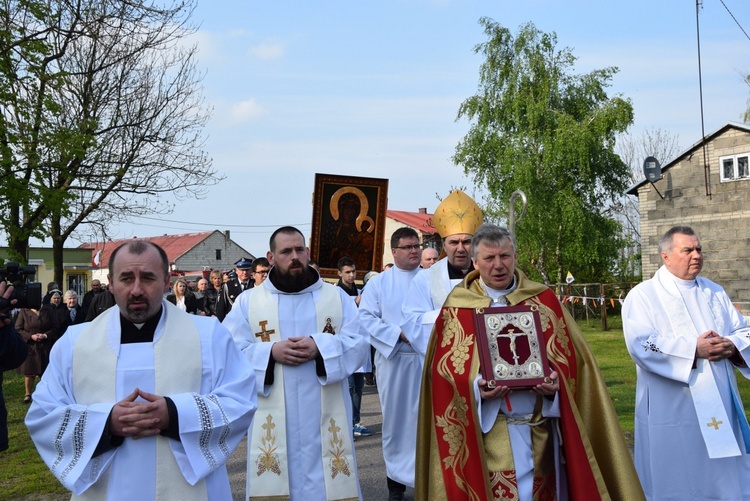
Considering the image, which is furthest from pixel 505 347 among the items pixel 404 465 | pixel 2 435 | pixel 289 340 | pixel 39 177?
pixel 39 177

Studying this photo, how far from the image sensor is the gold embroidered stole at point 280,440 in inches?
222

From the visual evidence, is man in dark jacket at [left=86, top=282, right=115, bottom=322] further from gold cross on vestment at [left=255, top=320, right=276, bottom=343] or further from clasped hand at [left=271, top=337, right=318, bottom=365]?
clasped hand at [left=271, top=337, right=318, bottom=365]

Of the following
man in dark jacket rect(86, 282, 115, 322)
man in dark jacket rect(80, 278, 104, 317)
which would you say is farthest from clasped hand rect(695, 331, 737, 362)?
man in dark jacket rect(80, 278, 104, 317)

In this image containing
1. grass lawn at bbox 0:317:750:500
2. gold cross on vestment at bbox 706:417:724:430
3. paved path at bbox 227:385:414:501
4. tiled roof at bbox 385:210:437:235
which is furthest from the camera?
tiled roof at bbox 385:210:437:235

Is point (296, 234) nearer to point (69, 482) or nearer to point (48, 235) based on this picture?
point (69, 482)

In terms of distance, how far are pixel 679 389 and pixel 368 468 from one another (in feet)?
11.1

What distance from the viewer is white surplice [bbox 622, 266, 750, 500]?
5.77 m

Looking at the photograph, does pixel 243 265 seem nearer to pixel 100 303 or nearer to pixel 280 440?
pixel 100 303

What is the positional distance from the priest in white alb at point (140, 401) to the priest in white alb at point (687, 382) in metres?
3.22

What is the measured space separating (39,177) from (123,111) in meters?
8.99

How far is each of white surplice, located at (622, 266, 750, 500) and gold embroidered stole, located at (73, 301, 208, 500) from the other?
3.39 metres

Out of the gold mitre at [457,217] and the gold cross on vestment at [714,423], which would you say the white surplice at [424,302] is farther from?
the gold cross on vestment at [714,423]

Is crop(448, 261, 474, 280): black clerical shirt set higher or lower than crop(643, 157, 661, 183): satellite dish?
lower

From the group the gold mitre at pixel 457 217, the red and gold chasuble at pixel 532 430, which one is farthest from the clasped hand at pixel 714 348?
the gold mitre at pixel 457 217
